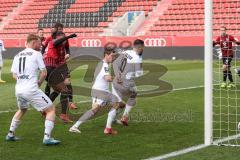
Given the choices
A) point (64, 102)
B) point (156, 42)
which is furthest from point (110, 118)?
point (156, 42)

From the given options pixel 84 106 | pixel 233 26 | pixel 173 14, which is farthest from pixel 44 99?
pixel 173 14

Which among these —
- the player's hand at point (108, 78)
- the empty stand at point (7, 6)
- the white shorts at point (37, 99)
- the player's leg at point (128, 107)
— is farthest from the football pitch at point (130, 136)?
the empty stand at point (7, 6)

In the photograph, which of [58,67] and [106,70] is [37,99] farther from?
[58,67]

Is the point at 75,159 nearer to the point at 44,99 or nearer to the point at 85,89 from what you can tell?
the point at 44,99

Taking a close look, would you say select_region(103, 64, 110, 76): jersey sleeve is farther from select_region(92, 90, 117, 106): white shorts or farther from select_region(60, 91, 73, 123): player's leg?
select_region(60, 91, 73, 123): player's leg

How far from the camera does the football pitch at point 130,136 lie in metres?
7.04

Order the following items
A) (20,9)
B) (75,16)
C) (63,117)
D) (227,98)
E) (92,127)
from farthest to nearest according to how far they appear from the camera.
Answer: (20,9) < (75,16) < (227,98) < (63,117) < (92,127)

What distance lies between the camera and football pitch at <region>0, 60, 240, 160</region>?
7039 mm

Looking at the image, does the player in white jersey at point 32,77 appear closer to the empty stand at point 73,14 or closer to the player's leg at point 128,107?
the player's leg at point 128,107

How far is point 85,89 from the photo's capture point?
1641 centimetres

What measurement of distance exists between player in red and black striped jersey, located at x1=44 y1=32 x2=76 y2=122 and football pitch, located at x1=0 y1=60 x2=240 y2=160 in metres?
0.53

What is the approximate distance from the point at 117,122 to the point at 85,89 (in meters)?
6.70

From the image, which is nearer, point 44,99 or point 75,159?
point 75,159

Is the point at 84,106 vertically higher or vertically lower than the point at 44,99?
lower
